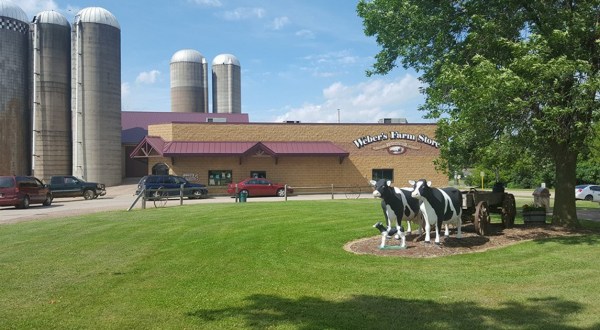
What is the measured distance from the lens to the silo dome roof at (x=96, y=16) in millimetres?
47650

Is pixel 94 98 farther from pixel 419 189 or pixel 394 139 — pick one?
pixel 419 189

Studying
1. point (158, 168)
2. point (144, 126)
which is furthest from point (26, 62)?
point (158, 168)

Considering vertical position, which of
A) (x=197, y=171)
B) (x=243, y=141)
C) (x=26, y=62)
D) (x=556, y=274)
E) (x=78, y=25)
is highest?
(x=78, y=25)

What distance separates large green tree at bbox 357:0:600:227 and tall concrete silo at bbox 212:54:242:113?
206ft

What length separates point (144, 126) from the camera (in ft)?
189

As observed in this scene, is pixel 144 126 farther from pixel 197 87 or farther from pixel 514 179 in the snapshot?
pixel 514 179

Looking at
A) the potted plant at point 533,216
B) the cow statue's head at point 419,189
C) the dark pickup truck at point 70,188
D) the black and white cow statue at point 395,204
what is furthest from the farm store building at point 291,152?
the cow statue's head at point 419,189

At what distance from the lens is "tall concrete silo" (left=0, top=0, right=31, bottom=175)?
4634cm

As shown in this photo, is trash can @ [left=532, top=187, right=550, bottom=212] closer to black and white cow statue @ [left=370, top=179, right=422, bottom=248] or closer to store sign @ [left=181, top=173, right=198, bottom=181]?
black and white cow statue @ [left=370, top=179, right=422, bottom=248]

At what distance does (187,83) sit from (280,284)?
69199 millimetres

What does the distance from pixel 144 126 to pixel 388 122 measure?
29.0 metres

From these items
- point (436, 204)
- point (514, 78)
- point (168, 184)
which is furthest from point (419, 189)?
point (168, 184)

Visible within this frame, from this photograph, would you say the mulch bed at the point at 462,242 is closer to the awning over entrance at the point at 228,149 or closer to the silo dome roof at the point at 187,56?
the awning over entrance at the point at 228,149

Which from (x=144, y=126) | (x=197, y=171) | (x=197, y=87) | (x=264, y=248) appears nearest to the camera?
(x=264, y=248)
